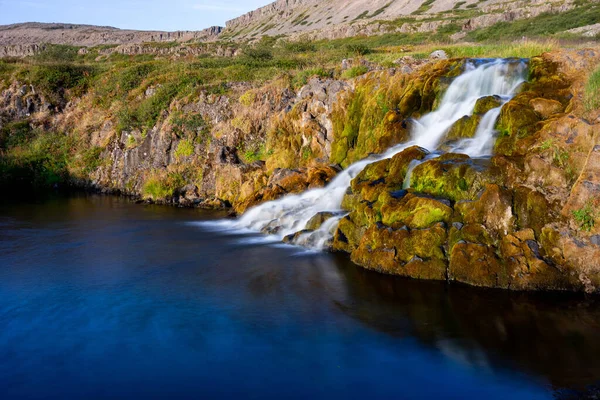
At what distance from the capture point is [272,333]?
900 cm

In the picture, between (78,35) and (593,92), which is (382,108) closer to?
(593,92)

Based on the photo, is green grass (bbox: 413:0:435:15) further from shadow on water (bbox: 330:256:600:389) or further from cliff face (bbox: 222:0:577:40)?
shadow on water (bbox: 330:256:600:389)

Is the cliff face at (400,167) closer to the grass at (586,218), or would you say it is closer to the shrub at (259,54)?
the grass at (586,218)

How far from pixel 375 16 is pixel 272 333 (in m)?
85.7

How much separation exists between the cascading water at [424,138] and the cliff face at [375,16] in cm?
3582

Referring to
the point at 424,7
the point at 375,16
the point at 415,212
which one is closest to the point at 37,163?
the point at 415,212

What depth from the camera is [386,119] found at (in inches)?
698

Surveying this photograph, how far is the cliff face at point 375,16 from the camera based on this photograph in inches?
2046

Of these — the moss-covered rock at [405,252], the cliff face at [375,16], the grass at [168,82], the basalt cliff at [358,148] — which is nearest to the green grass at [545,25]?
the grass at [168,82]

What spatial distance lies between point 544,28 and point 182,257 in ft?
123

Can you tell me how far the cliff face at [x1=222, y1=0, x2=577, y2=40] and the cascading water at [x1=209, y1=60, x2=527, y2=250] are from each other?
35823mm

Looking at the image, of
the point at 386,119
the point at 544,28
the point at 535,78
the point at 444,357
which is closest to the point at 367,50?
the point at 386,119

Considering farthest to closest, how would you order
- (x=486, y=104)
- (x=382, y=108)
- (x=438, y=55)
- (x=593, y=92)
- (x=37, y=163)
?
1. (x=37, y=163)
2. (x=438, y=55)
3. (x=382, y=108)
4. (x=486, y=104)
5. (x=593, y=92)

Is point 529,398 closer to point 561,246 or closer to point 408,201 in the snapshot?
point 561,246
